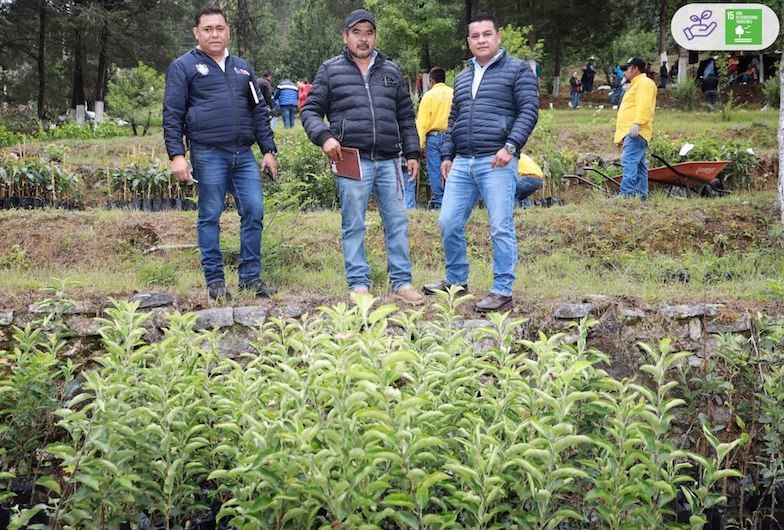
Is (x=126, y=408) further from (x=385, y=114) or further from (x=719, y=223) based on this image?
(x=719, y=223)

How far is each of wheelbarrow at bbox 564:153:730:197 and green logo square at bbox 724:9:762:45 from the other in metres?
3.19

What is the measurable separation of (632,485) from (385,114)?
3.21m

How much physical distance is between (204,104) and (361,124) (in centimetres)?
105

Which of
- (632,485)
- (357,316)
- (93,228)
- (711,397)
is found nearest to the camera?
(632,485)

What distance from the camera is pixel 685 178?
9.98 meters

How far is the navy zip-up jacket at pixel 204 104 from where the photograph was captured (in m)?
5.15

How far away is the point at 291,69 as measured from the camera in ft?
132

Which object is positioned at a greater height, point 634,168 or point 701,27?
point 701,27

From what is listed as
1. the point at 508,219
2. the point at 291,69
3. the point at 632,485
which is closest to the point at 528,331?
the point at 508,219

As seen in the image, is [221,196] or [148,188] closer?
[221,196]

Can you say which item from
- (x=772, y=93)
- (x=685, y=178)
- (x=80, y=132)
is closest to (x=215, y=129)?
(x=685, y=178)

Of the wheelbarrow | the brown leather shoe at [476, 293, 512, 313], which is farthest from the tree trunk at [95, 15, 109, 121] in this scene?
the brown leather shoe at [476, 293, 512, 313]

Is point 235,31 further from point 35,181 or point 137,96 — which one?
point 35,181

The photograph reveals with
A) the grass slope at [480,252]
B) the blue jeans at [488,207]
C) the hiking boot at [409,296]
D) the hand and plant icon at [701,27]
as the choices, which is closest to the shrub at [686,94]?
the grass slope at [480,252]
